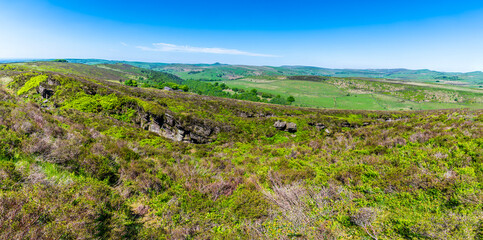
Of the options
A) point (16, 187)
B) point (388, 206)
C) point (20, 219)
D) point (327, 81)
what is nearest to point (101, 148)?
point (16, 187)

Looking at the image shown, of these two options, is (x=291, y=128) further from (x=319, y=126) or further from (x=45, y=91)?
(x=45, y=91)

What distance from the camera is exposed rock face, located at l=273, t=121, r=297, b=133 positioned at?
73.2 ft

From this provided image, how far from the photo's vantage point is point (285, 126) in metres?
22.6

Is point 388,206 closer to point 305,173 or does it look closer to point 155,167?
point 305,173

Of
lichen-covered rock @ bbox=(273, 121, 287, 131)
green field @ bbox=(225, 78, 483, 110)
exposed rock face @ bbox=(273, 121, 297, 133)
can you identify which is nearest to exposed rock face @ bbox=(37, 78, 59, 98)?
lichen-covered rock @ bbox=(273, 121, 287, 131)

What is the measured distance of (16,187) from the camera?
176 inches

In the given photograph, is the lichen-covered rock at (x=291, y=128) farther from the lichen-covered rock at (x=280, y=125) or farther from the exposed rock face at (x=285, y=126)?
the lichen-covered rock at (x=280, y=125)

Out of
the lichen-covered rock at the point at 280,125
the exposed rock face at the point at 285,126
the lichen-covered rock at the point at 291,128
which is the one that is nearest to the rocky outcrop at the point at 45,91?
the lichen-covered rock at the point at 280,125

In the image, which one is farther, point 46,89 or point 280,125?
point 46,89

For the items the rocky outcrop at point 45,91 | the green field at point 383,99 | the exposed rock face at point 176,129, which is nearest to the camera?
the exposed rock face at point 176,129

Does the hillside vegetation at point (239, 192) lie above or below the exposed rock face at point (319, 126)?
above

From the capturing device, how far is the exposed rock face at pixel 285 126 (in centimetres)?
2230

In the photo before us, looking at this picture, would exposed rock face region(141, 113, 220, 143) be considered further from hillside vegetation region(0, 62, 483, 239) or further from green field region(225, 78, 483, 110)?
green field region(225, 78, 483, 110)

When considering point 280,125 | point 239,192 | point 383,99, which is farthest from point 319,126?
point 383,99
